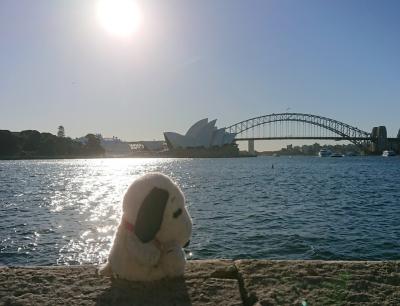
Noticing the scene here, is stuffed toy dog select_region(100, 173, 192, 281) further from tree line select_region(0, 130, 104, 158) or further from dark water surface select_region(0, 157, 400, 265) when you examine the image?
tree line select_region(0, 130, 104, 158)

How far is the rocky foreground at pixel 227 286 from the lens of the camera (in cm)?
251

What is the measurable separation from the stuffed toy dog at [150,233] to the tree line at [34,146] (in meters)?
111

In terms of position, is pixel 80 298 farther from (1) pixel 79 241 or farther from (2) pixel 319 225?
(2) pixel 319 225

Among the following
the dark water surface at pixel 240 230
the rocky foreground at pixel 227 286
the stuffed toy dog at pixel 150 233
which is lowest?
the dark water surface at pixel 240 230

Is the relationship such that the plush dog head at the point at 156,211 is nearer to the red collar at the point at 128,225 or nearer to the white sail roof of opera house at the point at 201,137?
the red collar at the point at 128,225

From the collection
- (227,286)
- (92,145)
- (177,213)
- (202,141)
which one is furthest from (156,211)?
(92,145)

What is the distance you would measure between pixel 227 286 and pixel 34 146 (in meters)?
121

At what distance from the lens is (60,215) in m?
15.3

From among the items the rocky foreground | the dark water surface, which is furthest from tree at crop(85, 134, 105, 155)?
the rocky foreground

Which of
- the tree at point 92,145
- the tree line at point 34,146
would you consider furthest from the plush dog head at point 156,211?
the tree at point 92,145

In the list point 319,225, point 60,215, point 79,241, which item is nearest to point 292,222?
point 319,225

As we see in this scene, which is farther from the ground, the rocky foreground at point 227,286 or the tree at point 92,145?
the tree at point 92,145

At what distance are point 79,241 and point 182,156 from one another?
386 ft

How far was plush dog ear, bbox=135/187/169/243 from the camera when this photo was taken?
2.68 metres
